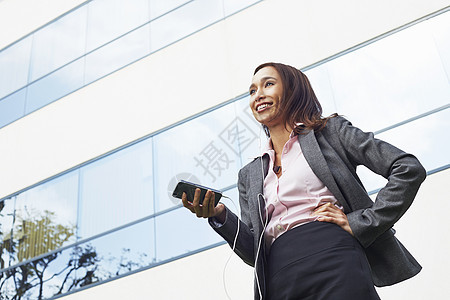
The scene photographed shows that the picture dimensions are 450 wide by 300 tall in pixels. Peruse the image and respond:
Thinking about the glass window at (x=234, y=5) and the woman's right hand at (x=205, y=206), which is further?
the glass window at (x=234, y=5)

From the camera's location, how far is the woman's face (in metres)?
1.72

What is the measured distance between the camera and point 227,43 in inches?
230

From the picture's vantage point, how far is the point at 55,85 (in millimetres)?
7160

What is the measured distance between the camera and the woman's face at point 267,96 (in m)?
1.72

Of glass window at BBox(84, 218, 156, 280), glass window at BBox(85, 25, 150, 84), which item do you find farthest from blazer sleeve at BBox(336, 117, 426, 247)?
glass window at BBox(85, 25, 150, 84)

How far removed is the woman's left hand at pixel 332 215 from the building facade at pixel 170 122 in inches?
103

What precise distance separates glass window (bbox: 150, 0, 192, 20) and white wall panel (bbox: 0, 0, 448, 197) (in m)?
0.65

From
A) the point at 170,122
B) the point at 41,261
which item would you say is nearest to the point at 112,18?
the point at 170,122

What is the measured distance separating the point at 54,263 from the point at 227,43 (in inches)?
125

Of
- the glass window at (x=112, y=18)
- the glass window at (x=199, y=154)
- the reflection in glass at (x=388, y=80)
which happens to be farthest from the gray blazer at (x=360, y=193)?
the glass window at (x=112, y=18)

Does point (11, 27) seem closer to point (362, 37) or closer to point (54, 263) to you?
point (54, 263)

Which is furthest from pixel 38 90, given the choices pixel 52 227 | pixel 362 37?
pixel 362 37

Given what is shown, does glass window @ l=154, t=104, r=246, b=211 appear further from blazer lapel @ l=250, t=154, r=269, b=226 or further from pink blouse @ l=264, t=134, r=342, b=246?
pink blouse @ l=264, t=134, r=342, b=246

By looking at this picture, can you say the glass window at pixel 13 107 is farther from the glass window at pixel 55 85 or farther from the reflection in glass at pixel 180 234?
the reflection in glass at pixel 180 234
